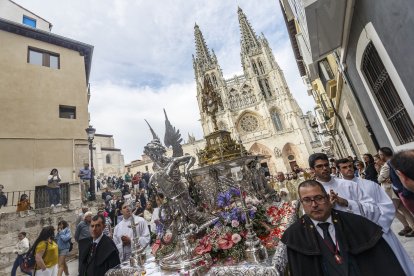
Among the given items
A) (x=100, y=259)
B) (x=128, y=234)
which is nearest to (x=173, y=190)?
(x=100, y=259)

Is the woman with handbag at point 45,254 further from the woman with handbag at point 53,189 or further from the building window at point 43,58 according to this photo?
the building window at point 43,58

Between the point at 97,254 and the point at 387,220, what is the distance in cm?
383

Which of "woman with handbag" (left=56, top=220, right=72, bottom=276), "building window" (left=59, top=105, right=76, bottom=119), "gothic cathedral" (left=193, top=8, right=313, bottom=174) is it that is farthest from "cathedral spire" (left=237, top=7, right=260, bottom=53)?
"woman with handbag" (left=56, top=220, right=72, bottom=276)

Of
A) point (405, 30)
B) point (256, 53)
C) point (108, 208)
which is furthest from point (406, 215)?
point (256, 53)

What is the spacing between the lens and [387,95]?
444cm

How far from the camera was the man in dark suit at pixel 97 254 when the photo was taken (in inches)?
125

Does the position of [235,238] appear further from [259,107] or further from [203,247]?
[259,107]

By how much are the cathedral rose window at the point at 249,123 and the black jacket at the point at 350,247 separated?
4135cm

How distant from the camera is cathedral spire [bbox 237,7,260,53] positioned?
47.6 metres

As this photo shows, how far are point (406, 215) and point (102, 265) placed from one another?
576cm

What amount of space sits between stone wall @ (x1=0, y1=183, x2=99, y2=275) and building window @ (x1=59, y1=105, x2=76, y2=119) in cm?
602

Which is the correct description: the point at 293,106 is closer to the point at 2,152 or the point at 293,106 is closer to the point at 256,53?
the point at 256,53

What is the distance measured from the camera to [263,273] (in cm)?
213

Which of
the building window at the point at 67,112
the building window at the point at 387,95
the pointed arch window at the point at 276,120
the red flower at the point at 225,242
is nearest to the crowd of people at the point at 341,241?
the red flower at the point at 225,242
